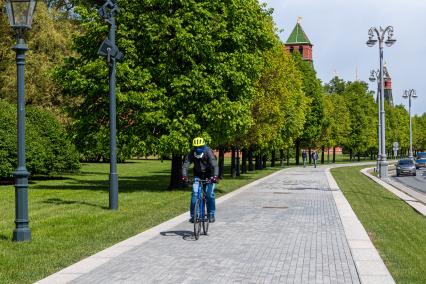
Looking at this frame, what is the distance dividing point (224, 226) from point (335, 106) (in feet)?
234

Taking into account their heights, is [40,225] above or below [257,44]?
below

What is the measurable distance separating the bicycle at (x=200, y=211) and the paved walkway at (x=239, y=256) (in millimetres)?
216

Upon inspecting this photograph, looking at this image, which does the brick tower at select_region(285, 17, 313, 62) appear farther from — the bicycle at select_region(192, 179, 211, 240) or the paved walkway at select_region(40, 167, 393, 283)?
the bicycle at select_region(192, 179, 211, 240)

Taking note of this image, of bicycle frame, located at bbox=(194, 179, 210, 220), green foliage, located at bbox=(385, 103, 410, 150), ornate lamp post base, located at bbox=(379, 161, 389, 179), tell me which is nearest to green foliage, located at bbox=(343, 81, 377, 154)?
green foliage, located at bbox=(385, 103, 410, 150)

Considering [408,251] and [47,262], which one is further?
[408,251]

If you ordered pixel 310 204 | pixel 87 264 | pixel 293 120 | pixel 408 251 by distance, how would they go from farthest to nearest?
pixel 293 120 → pixel 310 204 → pixel 408 251 → pixel 87 264

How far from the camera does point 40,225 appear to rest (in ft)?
44.0

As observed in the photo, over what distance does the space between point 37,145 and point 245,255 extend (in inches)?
949

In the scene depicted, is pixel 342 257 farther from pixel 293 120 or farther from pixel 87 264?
pixel 293 120

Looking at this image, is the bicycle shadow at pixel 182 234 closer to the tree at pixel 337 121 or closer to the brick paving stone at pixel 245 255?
the brick paving stone at pixel 245 255

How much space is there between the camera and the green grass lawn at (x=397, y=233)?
8.09 meters

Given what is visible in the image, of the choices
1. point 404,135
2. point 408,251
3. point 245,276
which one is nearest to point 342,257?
point 408,251

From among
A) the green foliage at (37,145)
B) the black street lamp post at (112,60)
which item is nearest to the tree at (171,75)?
the black street lamp post at (112,60)

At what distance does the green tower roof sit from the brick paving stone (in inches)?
5131
